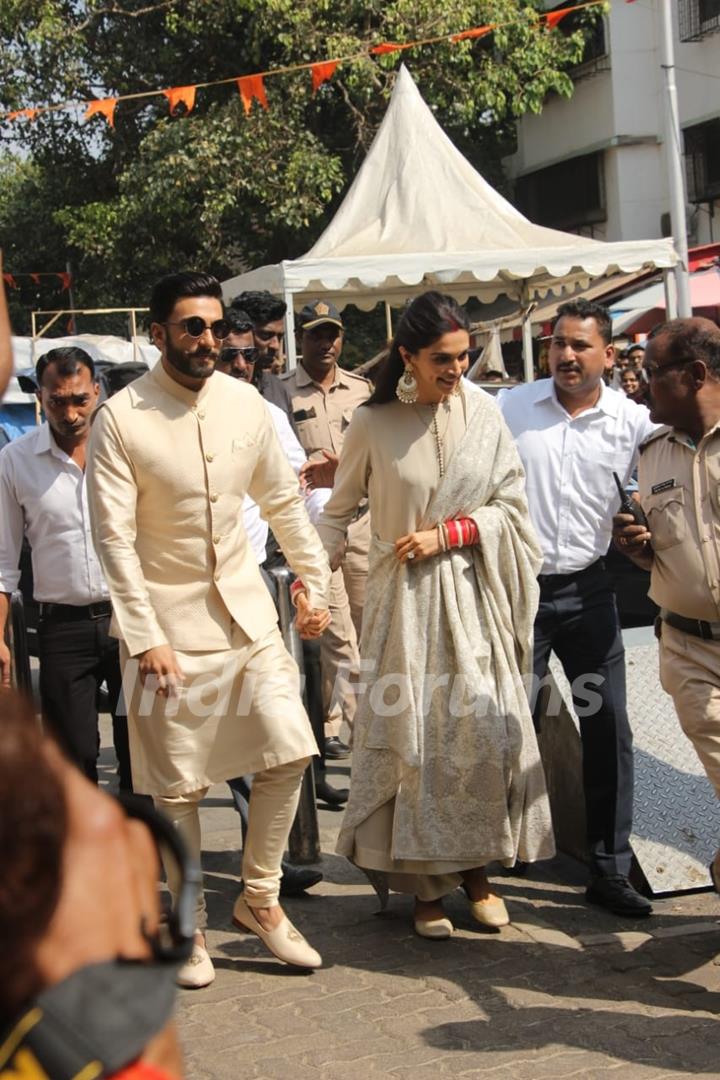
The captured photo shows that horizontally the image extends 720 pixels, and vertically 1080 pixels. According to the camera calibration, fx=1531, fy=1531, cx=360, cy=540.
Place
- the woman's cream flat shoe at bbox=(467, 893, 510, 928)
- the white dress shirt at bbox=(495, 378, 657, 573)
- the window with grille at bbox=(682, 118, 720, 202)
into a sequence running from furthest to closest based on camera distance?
the window with grille at bbox=(682, 118, 720, 202) → the white dress shirt at bbox=(495, 378, 657, 573) → the woman's cream flat shoe at bbox=(467, 893, 510, 928)

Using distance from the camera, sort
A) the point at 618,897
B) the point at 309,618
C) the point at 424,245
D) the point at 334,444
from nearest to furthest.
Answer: the point at 309,618 → the point at 618,897 → the point at 334,444 → the point at 424,245

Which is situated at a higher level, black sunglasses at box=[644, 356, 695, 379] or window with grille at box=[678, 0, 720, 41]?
window with grille at box=[678, 0, 720, 41]

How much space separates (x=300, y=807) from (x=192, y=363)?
195cm

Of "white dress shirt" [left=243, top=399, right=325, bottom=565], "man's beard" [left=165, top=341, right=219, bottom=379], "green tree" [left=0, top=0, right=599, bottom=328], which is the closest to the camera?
"man's beard" [left=165, top=341, right=219, bottom=379]

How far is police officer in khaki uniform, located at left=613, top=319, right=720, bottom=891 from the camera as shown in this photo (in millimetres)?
4691

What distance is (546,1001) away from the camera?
4.67 metres

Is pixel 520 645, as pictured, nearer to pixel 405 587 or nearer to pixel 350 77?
pixel 405 587

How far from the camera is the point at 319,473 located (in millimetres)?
7363

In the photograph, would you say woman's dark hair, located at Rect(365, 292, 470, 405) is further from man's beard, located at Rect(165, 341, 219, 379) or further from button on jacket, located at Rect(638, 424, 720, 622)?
button on jacket, located at Rect(638, 424, 720, 622)

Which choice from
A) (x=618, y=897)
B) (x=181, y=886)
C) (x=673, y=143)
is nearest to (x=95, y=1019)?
(x=181, y=886)

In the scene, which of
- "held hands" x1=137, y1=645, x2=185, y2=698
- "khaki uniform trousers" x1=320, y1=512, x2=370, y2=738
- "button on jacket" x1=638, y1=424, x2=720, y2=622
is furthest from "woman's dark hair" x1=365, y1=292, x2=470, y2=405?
"khaki uniform trousers" x1=320, y1=512, x2=370, y2=738

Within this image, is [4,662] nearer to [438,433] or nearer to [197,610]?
[197,610]

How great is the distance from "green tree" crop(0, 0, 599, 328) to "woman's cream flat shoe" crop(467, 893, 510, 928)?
17.8 metres

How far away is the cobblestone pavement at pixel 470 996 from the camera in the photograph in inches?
168
